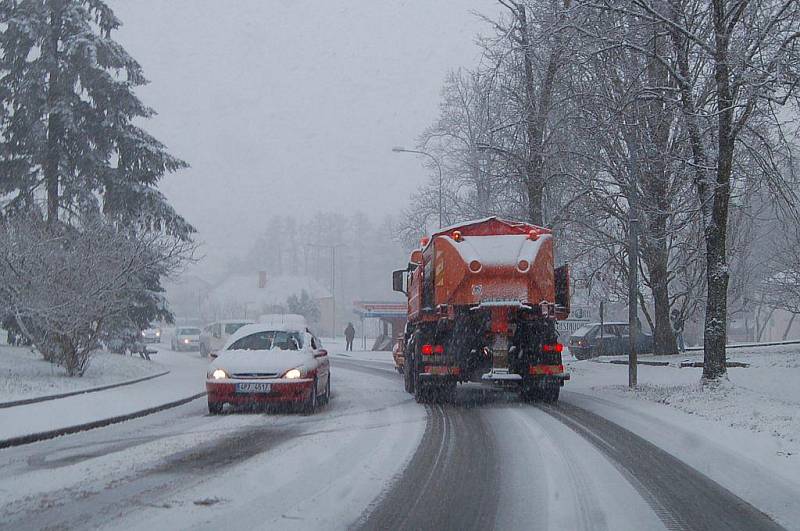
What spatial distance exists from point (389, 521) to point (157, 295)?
2360 centimetres

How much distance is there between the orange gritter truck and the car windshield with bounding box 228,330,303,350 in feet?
7.70

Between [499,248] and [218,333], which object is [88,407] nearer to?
[499,248]

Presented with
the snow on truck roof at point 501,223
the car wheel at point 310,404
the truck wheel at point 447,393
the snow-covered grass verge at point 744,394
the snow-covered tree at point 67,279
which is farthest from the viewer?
the snow-covered tree at point 67,279

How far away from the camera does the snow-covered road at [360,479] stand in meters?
6.16

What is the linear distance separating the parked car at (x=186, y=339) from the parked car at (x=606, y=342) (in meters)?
26.5

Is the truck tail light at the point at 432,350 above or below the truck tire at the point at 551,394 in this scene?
above

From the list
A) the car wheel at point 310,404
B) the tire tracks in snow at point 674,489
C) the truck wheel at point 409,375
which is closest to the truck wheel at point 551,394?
the truck wheel at point 409,375

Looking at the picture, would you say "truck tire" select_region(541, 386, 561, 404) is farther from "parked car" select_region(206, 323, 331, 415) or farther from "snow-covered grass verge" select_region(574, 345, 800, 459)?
"parked car" select_region(206, 323, 331, 415)

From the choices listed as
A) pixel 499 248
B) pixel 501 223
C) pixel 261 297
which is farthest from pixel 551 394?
pixel 261 297

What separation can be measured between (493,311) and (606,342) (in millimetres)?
19074

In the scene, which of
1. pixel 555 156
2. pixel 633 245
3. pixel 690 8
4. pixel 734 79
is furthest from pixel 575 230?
pixel 734 79

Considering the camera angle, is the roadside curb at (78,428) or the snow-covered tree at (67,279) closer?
the roadside curb at (78,428)

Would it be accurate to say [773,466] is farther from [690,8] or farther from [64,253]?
[64,253]

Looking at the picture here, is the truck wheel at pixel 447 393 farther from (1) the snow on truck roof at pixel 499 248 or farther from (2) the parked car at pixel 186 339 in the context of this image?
(2) the parked car at pixel 186 339
